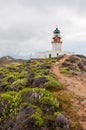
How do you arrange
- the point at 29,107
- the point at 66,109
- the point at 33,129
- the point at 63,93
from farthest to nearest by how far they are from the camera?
the point at 63,93 → the point at 66,109 → the point at 29,107 → the point at 33,129

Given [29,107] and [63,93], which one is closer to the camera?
[29,107]

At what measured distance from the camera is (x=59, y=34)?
422ft

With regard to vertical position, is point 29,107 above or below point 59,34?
below

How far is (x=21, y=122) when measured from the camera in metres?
19.0

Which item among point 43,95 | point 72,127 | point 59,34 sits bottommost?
point 72,127

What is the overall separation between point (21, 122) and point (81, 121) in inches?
164

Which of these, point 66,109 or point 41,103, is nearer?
point 41,103

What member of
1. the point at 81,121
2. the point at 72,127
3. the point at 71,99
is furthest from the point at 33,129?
the point at 71,99

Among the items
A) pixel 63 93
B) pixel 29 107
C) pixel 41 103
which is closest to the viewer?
pixel 29 107

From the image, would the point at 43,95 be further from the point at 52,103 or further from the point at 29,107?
the point at 29,107

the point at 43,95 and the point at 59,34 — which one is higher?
the point at 59,34

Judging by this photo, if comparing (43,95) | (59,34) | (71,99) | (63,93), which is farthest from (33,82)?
(59,34)

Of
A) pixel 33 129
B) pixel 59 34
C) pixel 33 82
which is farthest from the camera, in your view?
pixel 59 34

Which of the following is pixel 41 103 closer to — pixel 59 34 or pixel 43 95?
pixel 43 95
